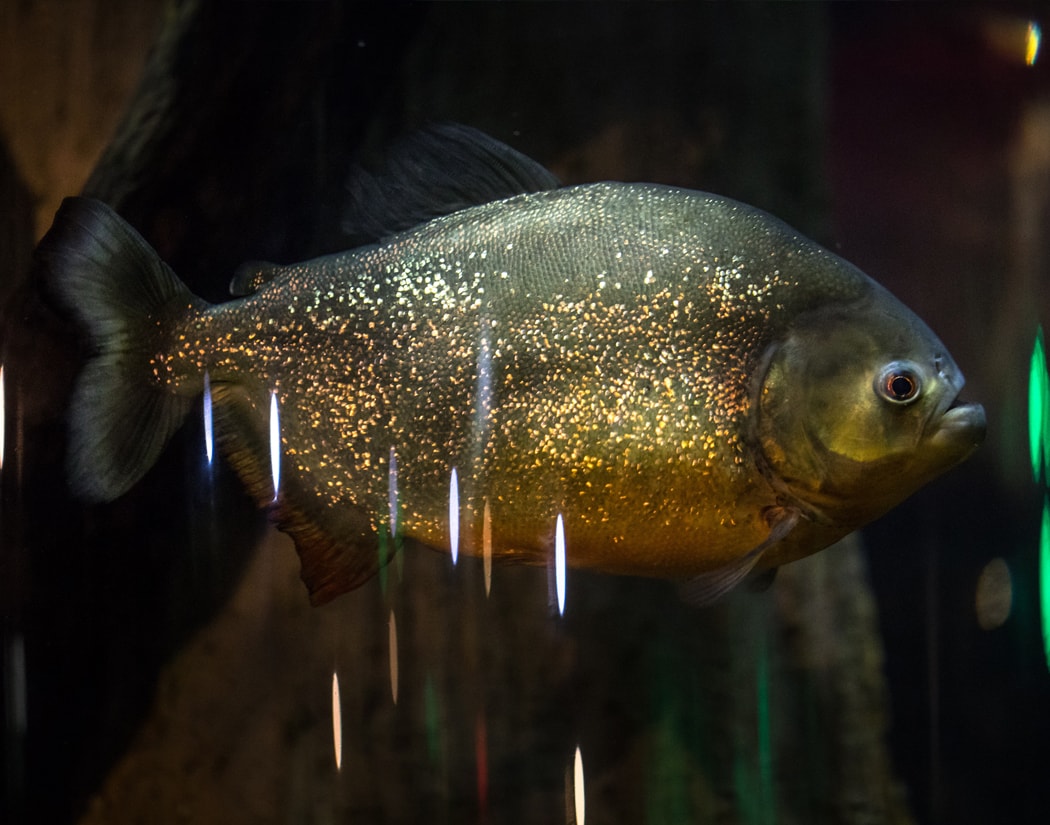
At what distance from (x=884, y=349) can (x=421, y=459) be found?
2.34ft

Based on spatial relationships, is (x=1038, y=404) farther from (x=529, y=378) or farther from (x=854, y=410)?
(x=529, y=378)

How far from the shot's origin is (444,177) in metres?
1.38

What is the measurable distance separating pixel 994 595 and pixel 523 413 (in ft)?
5.21

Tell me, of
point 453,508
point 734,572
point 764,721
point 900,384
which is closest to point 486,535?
point 453,508

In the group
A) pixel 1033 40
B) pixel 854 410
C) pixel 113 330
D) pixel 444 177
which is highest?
pixel 1033 40

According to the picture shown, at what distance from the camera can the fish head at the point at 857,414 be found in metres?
1.16

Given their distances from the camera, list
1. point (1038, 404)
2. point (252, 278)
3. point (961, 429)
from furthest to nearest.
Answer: point (1038, 404) < point (252, 278) < point (961, 429)

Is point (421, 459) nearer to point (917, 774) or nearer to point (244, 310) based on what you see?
point (244, 310)

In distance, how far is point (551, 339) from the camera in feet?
4.12

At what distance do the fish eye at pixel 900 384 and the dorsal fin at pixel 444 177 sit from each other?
2.00ft

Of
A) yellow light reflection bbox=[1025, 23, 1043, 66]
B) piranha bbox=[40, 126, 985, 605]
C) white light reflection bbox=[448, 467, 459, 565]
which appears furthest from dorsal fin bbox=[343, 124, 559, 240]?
yellow light reflection bbox=[1025, 23, 1043, 66]

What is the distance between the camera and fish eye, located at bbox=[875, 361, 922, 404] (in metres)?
1.16

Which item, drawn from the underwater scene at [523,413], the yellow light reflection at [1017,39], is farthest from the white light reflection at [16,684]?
the yellow light reflection at [1017,39]

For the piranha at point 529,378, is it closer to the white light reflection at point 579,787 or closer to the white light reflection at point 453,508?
the white light reflection at point 453,508
